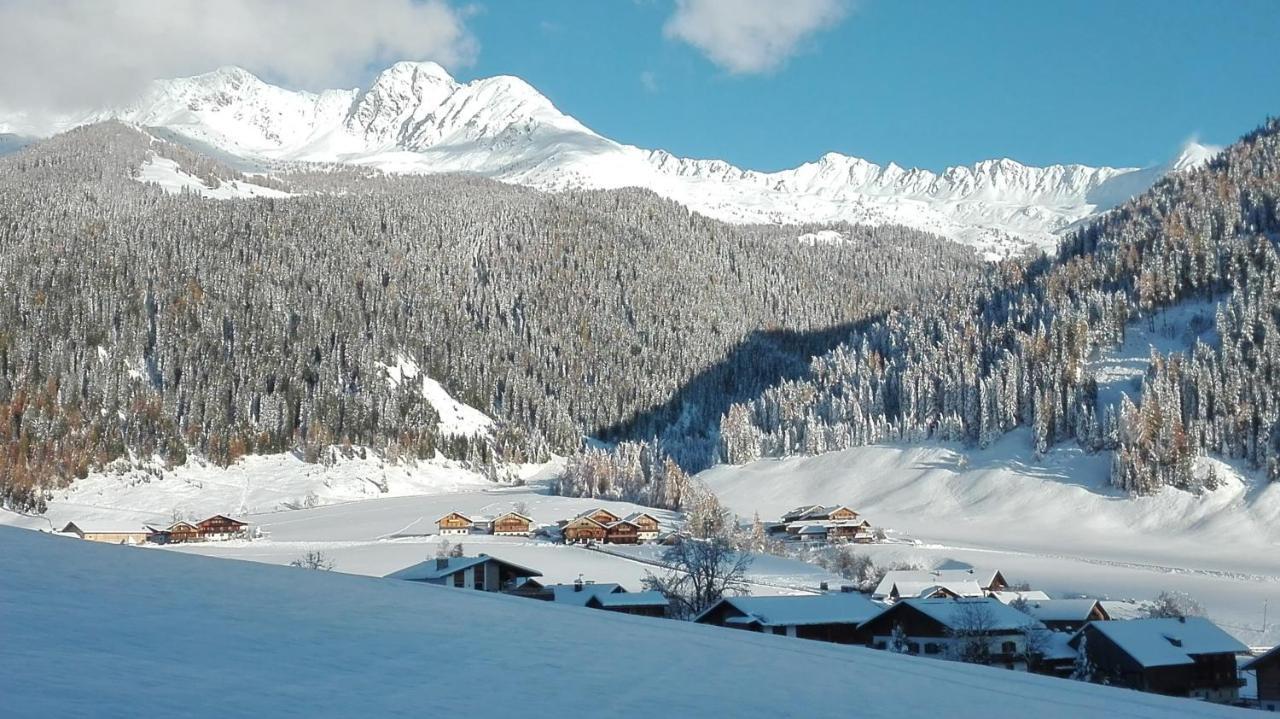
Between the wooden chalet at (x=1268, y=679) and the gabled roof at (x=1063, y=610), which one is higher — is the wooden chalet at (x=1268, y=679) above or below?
below

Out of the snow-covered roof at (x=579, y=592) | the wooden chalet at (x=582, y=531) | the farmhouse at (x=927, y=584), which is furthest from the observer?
the wooden chalet at (x=582, y=531)

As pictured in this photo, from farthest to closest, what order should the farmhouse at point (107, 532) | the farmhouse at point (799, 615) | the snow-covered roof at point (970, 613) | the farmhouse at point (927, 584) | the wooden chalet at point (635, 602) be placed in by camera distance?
the farmhouse at point (107, 532)
the farmhouse at point (927, 584)
the wooden chalet at point (635, 602)
the snow-covered roof at point (970, 613)
the farmhouse at point (799, 615)

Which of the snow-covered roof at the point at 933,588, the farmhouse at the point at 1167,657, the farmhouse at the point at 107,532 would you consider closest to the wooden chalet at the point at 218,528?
the farmhouse at the point at 107,532

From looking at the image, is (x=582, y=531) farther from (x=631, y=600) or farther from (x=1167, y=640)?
(x=1167, y=640)

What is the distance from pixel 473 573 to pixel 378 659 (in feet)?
176

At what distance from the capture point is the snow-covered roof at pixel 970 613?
50375 millimetres

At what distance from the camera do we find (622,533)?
111 m

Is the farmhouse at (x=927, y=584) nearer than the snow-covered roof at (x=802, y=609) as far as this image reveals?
A: No

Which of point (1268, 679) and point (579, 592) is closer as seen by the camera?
point (1268, 679)

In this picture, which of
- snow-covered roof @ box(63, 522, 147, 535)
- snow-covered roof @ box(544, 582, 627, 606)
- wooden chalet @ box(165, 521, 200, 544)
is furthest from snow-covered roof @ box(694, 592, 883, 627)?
wooden chalet @ box(165, 521, 200, 544)

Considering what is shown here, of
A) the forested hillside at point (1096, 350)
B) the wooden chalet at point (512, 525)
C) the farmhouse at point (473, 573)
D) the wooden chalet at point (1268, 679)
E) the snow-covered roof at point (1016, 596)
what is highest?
the forested hillside at point (1096, 350)

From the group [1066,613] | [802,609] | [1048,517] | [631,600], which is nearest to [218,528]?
[631,600]

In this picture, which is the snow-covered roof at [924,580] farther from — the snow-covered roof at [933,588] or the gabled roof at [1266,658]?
the gabled roof at [1266,658]

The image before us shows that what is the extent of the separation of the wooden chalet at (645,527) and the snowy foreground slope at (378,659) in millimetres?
97037
